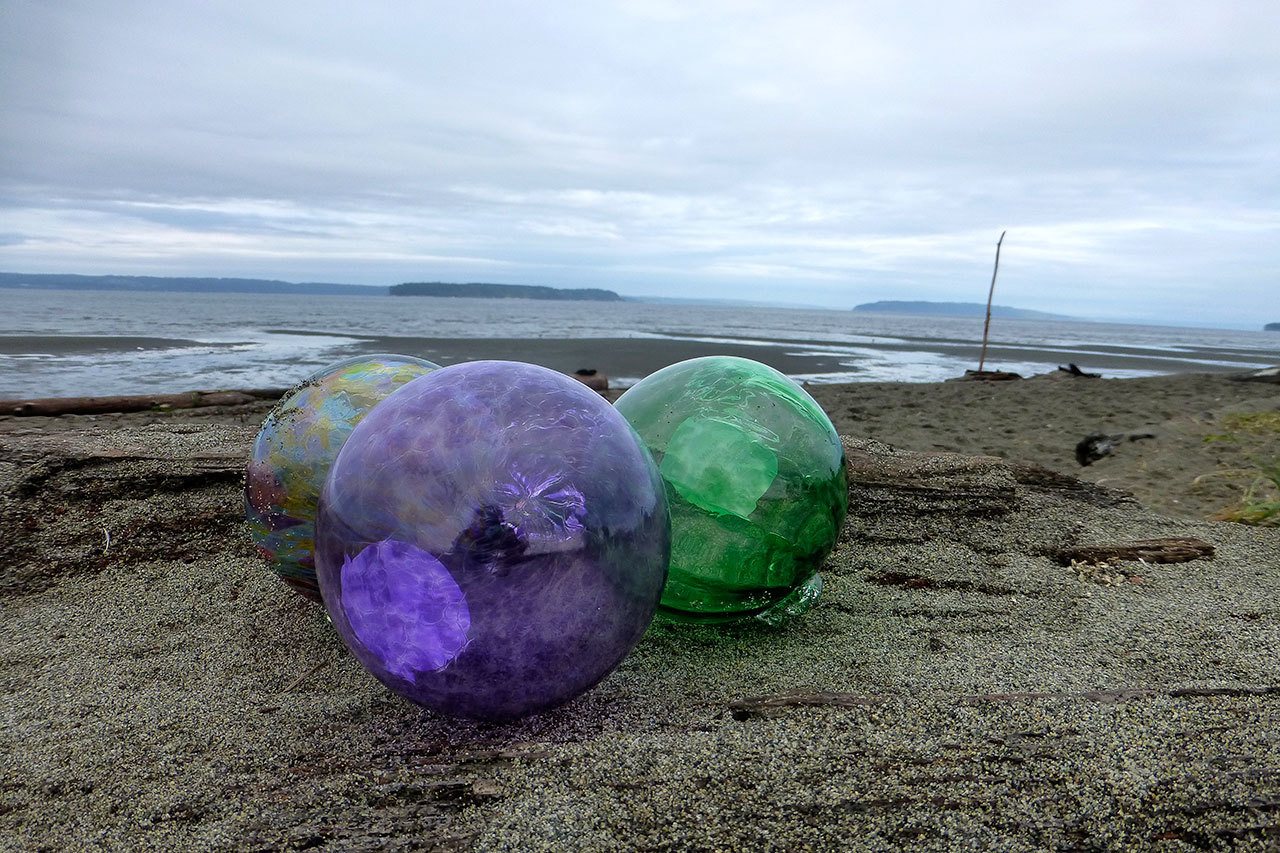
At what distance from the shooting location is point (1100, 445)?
312 inches

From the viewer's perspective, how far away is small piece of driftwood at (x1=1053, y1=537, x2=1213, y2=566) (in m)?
4.28

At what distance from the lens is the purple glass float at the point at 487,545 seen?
7.44ft

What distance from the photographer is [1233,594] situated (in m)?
3.80

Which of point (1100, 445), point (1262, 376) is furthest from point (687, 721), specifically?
point (1262, 376)

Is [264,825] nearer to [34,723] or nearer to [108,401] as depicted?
[34,723]

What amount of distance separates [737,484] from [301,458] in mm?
1787

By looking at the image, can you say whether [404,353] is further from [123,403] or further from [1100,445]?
[1100,445]

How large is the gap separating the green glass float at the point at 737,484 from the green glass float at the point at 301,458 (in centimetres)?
110

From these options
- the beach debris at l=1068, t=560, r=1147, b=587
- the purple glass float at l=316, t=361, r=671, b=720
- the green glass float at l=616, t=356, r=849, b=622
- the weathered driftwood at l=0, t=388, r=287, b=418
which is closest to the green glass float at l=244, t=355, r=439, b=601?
the purple glass float at l=316, t=361, r=671, b=720

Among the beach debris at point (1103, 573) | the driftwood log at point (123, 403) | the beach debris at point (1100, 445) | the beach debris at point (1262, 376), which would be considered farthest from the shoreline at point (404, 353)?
the beach debris at point (1103, 573)

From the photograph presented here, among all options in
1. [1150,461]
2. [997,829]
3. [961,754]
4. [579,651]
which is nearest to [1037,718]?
[961,754]

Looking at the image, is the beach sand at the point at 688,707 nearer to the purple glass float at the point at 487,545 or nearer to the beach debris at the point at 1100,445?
the purple glass float at the point at 487,545

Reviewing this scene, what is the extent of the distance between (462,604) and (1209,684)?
8.79ft

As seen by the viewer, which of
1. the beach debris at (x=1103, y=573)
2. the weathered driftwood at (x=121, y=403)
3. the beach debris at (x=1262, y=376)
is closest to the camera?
the beach debris at (x=1103, y=573)
